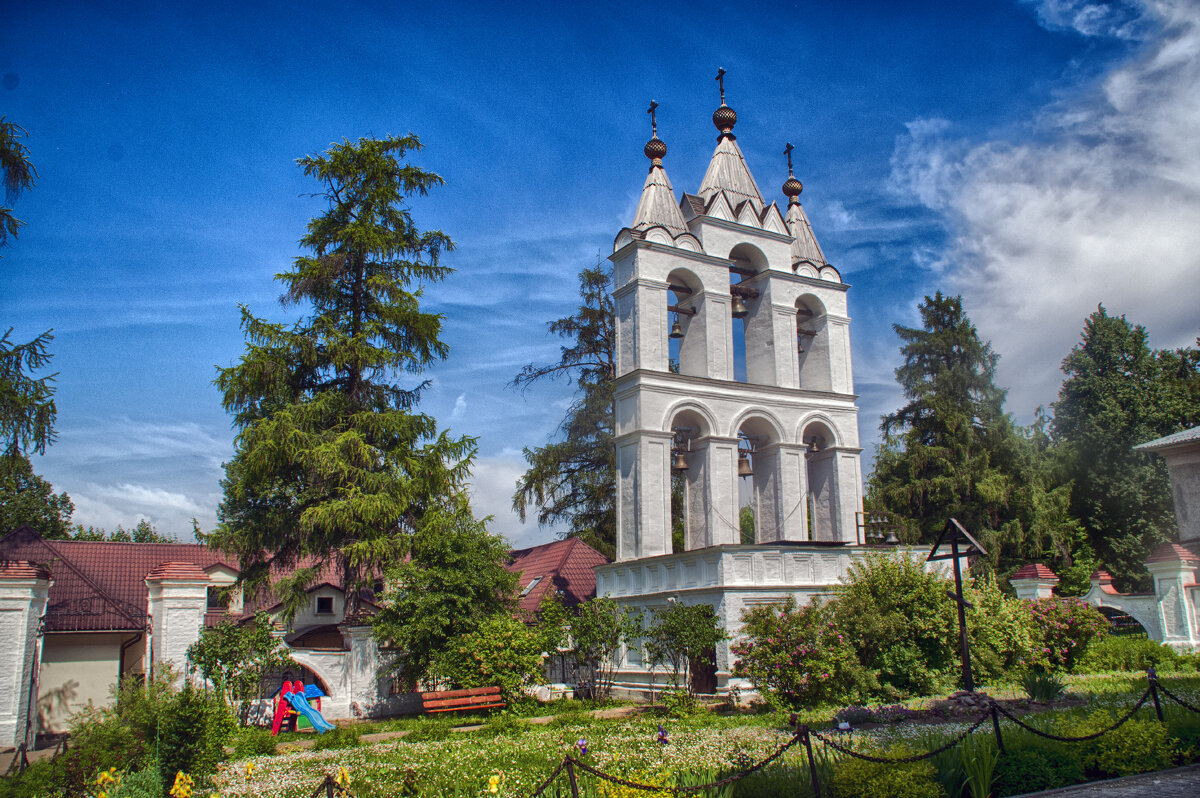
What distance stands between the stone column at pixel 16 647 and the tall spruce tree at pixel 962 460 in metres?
28.1

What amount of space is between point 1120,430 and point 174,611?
112 feet

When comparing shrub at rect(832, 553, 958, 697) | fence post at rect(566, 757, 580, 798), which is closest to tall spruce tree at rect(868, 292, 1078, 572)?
shrub at rect(832, 553, 958, 697)

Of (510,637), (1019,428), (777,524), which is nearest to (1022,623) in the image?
(777,524)

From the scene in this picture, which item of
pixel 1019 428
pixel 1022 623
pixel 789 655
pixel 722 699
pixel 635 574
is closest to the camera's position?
pixel 789 655

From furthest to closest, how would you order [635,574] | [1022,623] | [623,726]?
1. [635,574]
2. [1022,623]
3. [623,726]

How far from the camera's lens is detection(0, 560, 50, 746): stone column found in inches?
594

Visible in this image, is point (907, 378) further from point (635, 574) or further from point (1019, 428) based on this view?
point (635, 574)

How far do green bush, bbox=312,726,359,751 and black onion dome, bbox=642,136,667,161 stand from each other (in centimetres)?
1743

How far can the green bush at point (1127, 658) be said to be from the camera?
19.4 meters

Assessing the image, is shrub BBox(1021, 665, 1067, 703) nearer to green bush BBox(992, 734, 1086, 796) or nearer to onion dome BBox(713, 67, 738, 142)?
green bush BBox(992, 734, 1086, 796)

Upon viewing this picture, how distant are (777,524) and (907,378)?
15.7m

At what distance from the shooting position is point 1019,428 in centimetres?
3372

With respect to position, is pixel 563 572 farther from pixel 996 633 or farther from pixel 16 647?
pixel 16 647

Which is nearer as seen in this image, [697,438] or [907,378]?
[697,438]
